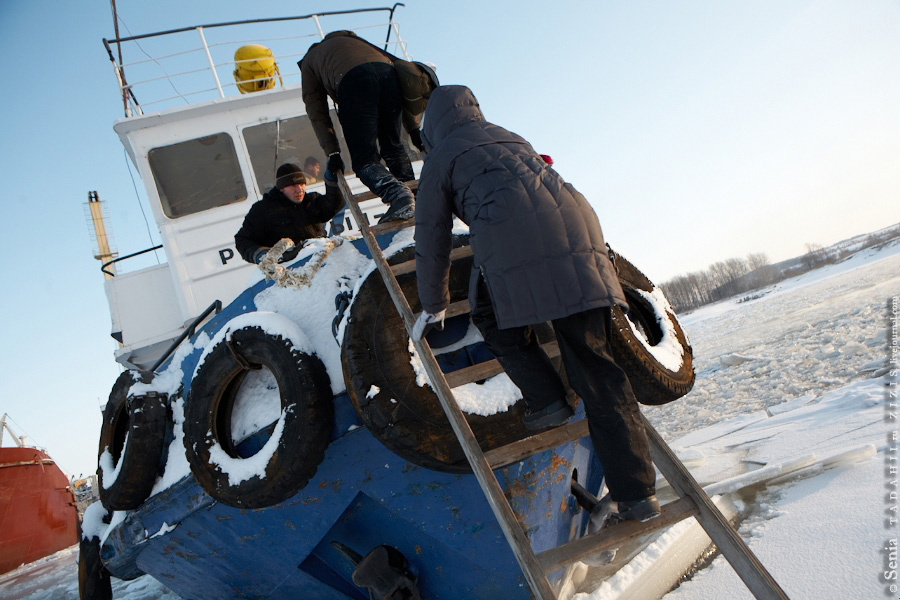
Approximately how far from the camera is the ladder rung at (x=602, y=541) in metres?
1.56

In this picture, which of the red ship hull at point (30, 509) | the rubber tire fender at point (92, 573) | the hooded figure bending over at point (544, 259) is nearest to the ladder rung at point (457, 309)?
the hooded figure bending over at point (544, 259)

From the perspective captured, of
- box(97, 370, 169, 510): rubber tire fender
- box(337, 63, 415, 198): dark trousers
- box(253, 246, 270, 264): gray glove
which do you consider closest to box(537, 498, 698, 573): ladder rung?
box(337, 63, 415, 198): dark trousers

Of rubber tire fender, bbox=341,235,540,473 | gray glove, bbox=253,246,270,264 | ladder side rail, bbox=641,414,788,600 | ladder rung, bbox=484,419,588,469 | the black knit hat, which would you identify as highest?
the black knit hat

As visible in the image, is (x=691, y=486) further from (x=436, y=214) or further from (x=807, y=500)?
(x=807, y=500)

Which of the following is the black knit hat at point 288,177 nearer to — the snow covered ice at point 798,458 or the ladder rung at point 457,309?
the ladder rung at point 457,309

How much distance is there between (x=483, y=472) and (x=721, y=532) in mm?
733

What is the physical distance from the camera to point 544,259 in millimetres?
1577

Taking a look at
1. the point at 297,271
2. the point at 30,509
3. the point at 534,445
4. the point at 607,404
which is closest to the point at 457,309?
the point at 534,445

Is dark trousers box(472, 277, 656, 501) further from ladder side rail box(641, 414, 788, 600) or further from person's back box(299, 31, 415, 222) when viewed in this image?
person's back box(299, 31, 415, 222)

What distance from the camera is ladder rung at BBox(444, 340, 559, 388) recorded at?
2064 mm

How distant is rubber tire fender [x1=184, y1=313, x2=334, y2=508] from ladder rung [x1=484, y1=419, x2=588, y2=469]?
84cm

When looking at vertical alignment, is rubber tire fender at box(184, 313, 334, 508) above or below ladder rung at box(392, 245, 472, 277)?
below

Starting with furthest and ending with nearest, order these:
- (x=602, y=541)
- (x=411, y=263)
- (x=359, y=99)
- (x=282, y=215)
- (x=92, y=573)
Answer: (x=282, y=215), (x=92, y=573), (x=359, y=99), (x=411, y=263), (x=602, y=541)

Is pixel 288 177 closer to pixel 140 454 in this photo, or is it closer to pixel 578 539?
pixel 140 454
